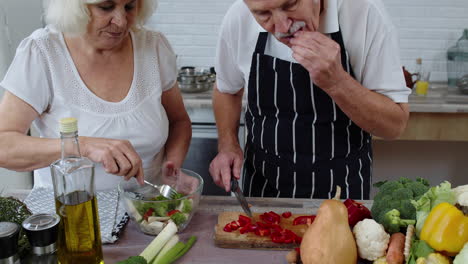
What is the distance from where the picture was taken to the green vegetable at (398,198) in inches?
44.1

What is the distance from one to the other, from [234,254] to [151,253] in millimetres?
211

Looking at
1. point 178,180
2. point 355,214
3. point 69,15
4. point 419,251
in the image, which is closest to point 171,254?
point 178,180

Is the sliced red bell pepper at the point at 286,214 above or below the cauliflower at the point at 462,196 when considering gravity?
below

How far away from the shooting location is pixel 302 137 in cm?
167

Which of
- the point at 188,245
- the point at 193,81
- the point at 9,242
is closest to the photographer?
the point at 9,242

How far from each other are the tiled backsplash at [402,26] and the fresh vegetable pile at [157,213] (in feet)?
7.61

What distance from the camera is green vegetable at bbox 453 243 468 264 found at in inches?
36.4

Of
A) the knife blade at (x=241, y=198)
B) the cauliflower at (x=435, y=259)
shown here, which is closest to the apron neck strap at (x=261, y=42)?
the knife blade at (x=241, y=198)

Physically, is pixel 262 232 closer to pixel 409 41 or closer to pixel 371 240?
pixel 371 240

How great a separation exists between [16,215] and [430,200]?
3.07 ft

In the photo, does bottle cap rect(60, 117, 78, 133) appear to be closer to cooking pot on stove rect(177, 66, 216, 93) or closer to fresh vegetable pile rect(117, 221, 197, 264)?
fresh vegetable pile rect(117, 221, 197, 264)

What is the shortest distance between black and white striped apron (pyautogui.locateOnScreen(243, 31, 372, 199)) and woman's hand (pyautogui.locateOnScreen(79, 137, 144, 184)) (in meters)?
0.58

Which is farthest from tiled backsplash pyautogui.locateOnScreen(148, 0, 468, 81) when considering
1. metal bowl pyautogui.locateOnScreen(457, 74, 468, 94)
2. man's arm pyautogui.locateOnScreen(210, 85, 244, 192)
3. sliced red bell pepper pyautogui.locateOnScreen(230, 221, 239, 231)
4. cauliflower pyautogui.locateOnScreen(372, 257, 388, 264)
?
cauliflower pyautogui.locateOnScreen(372, 257, 388, 264)

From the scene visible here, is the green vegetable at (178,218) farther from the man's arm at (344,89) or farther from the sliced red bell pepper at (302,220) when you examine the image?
the man's arm at (344,89)
